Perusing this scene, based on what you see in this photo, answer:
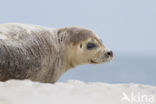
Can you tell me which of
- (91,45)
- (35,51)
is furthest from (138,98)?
(91,45)

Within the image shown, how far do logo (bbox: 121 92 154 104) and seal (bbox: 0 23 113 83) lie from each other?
152 cm

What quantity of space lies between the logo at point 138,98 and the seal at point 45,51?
1518 mm

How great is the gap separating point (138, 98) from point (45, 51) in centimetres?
183

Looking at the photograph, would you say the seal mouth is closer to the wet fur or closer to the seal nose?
the seal nose

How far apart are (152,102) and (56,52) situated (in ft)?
6.62

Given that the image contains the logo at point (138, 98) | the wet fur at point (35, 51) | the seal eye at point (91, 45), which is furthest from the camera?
the seal eye at point (91, 45)

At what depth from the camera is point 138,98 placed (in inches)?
99.7

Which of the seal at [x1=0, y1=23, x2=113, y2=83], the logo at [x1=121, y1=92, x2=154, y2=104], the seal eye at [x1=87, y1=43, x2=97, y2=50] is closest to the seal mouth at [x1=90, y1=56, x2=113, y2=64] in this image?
the seal at [x1=0, y1=23, x2=113, y2=83]

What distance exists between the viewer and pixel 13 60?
11.7 ft

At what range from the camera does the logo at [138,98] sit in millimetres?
2422

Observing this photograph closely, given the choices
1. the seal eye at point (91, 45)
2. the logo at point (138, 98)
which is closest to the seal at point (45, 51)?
the seal eye at point (91, 45)

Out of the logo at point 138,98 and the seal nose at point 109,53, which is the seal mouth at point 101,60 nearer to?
the seal nose at point 109,53

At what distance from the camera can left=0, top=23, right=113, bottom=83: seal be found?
3.60m

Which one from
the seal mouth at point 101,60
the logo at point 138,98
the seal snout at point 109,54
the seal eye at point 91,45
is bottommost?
the seal mouth at point 101,60
